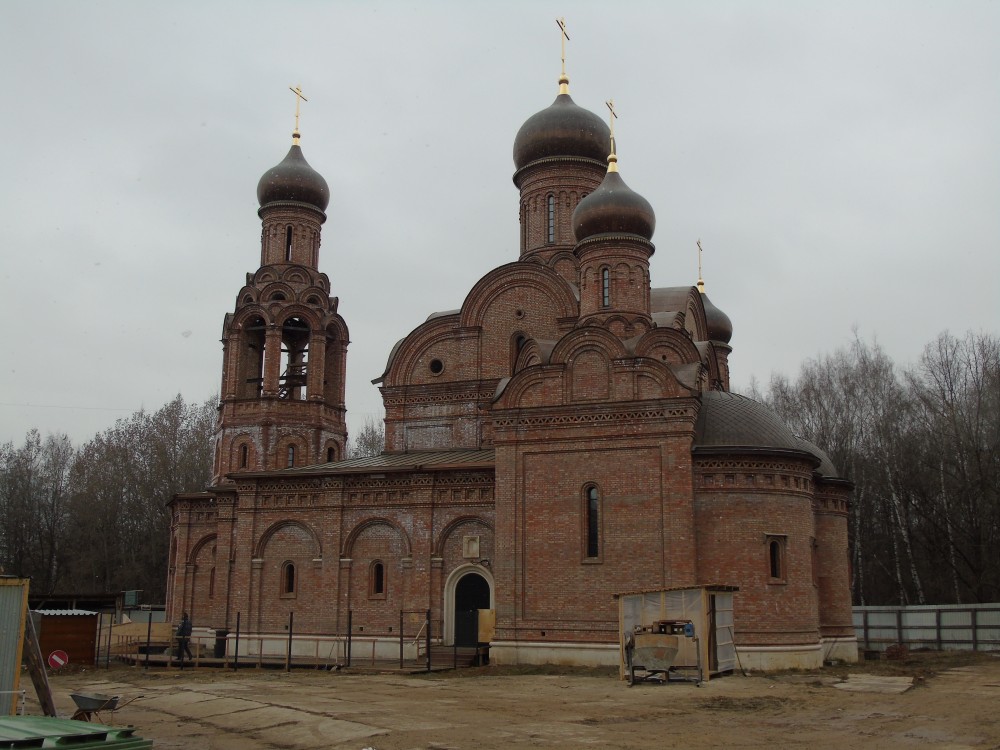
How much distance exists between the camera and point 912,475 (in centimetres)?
3105

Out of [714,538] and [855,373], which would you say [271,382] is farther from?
[855,373]

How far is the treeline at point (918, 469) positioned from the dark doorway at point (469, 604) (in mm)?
14777

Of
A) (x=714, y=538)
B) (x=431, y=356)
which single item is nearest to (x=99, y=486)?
(x=431, y=356)

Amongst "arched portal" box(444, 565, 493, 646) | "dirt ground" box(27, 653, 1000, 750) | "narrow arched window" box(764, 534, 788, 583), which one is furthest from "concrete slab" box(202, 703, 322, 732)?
"narrow arched window" box(764, 534, 788, 583)

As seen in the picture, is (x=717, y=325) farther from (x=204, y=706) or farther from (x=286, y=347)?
(x=204, y=706)

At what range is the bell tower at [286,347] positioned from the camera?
25.8m

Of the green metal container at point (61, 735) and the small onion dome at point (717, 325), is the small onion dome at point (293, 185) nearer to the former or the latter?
the small onion dome at point (717, 325)

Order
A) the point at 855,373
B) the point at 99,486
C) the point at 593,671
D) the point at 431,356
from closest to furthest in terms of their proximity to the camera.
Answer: the point at 593,671
the point at 431,356
the point at 855,373
the point at 99,486

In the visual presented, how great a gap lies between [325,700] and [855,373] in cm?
2603

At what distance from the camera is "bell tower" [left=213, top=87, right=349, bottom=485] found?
2584 centimetres

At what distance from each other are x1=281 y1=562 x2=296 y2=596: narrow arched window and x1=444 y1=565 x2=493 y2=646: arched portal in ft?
12.2

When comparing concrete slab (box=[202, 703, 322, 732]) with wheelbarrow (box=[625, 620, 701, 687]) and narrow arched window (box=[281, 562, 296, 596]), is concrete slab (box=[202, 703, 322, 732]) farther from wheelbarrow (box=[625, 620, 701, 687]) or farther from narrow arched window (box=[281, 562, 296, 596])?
narrow arched window (box=[281, 562, 296, 596])

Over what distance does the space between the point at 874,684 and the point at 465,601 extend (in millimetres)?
8511

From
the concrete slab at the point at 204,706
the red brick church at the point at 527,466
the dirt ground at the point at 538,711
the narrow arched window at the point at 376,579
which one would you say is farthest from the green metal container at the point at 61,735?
the narrow arched window at the point at 376,579
